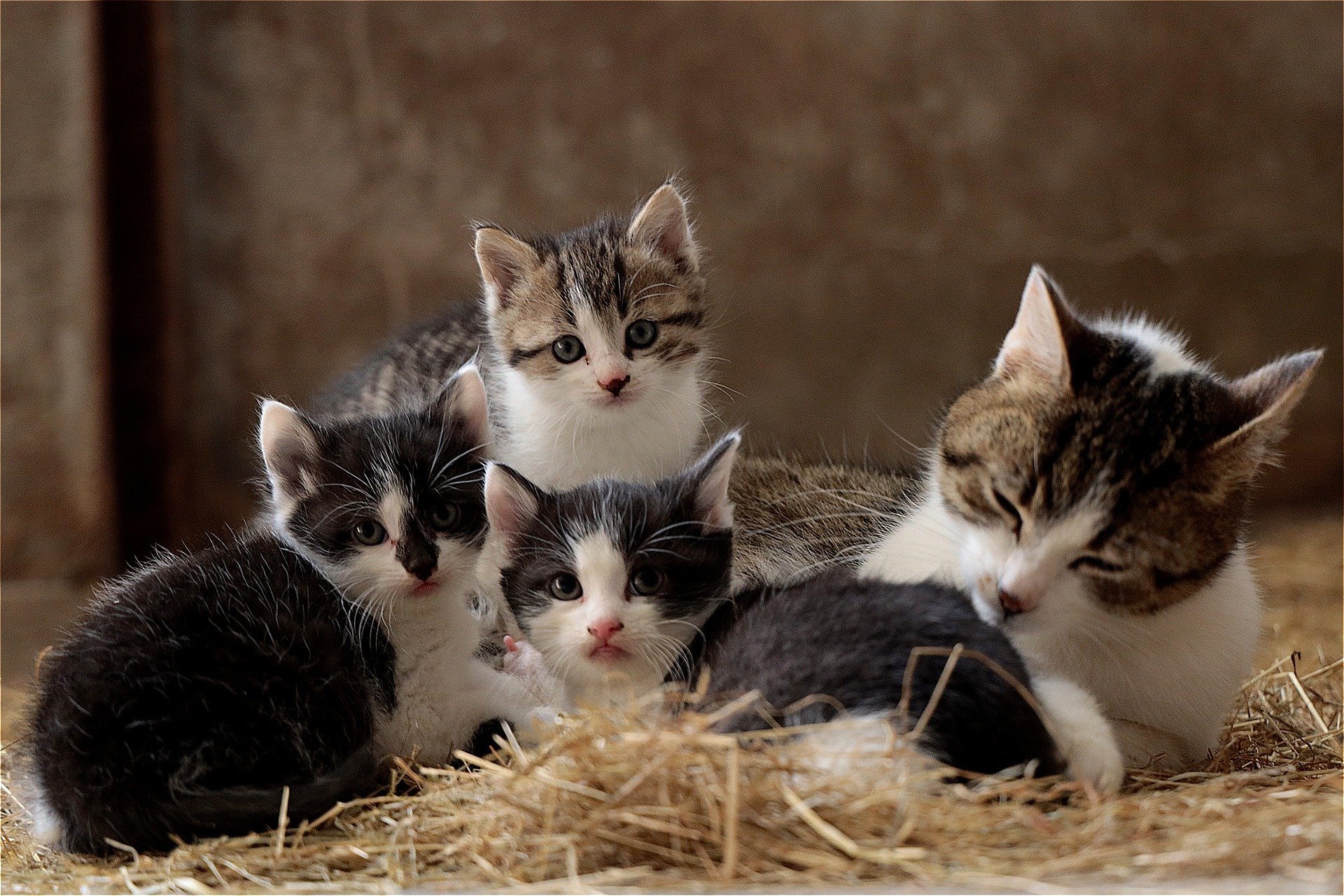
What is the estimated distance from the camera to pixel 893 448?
6.16 meters

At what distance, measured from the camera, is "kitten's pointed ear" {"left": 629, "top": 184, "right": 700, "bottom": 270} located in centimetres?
320

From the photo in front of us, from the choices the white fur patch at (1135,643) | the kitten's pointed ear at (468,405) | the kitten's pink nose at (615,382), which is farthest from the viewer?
the kitten's pink nose at (615,382)

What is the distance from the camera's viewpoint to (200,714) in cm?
203

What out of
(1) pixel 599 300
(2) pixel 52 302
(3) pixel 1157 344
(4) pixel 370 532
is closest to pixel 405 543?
(4) pixel 370 532

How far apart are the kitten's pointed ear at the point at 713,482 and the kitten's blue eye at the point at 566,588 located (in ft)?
1.00

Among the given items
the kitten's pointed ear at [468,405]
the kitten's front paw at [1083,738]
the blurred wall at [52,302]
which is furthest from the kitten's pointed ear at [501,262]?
the blurred wall at [52,302]

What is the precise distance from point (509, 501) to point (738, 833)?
0.98 m

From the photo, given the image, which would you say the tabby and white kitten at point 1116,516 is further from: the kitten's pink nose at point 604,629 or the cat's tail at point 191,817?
the cat's tail at point 191,817

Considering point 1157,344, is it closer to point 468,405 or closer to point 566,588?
point 566,588

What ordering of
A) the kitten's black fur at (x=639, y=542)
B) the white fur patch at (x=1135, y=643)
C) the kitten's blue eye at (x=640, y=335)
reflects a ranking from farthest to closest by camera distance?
the kitten's blue eye at (x=640, y=335), the kitten's black fur at (x=639, y=542), the white fur patch at (x=1135, y=643)

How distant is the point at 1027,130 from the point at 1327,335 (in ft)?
6.61

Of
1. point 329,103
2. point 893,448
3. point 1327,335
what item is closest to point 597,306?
point 329,103

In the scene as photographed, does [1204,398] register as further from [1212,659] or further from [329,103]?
[329,103]

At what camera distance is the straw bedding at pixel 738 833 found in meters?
1.67
